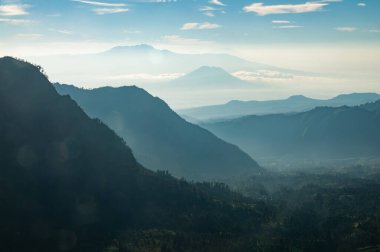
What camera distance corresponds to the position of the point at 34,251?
19838cm

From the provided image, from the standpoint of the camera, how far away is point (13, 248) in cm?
19388

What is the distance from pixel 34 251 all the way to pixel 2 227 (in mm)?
16305

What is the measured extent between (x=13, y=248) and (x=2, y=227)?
437 inches

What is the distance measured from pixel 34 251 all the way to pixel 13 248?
27.9 ft

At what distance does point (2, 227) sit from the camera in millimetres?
199500
